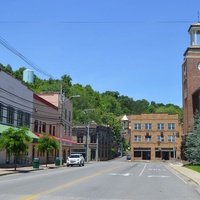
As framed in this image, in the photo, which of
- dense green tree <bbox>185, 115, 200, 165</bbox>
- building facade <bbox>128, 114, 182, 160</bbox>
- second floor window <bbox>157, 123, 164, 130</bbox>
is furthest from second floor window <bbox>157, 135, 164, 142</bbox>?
dense green tree <bbox>185, 115, 200, 165</bbox>

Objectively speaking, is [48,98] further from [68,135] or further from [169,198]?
[169,198]

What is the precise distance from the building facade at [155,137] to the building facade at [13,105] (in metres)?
63.4

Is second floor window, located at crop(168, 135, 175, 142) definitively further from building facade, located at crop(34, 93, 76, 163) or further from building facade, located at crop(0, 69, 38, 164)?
building facade, located at crop(0, 69, 38, 164)

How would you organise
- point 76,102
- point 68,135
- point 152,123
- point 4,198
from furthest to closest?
1. point 76,102
2. point 152,123
3. point 68,135
4. point 4,198

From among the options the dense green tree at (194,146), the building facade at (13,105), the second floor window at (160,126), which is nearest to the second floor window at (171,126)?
the second floor window at (160,126)

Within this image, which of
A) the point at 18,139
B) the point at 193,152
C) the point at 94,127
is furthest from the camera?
the point at 94,127

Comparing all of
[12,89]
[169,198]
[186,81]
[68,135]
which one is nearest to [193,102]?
[186,81]

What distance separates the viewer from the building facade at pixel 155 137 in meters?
115

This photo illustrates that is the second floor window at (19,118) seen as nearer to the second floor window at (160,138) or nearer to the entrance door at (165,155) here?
the second floor window at (160,138)

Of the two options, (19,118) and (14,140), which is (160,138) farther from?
(14,140)

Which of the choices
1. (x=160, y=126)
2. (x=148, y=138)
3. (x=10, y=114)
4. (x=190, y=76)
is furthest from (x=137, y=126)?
(x=10, y=114)

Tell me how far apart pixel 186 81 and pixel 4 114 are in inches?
1987

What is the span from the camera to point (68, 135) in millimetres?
77188

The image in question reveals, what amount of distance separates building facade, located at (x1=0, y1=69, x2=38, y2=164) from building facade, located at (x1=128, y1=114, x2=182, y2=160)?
6335 cm
